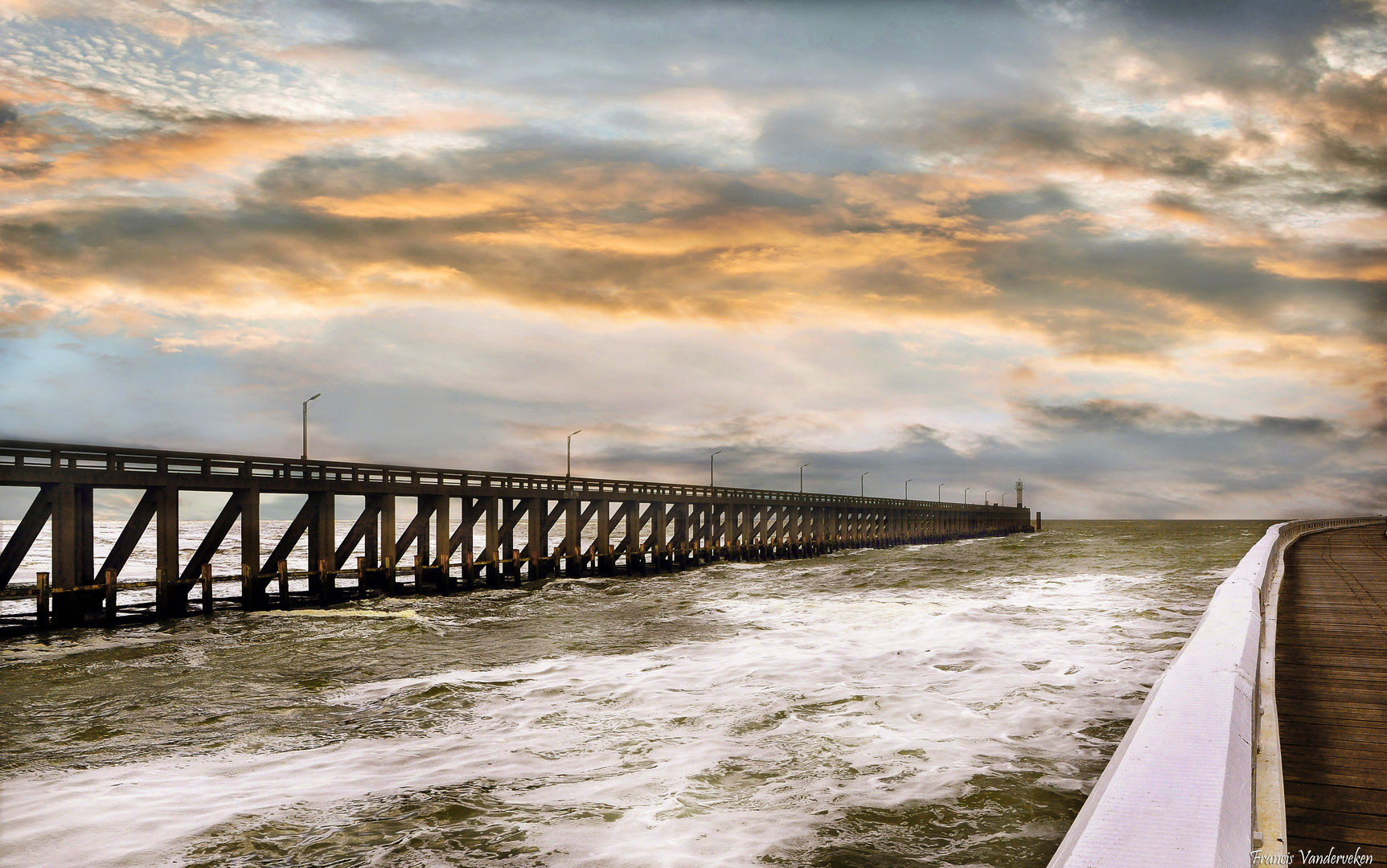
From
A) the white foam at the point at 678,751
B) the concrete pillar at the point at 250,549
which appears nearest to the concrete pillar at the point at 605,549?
the concrete pillar at the point at 250,549

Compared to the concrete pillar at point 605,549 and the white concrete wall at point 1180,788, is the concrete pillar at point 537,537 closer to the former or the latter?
the concrete pillar at point 605,549

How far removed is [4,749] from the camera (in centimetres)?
902

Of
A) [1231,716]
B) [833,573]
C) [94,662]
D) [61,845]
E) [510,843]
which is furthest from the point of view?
[833,573]

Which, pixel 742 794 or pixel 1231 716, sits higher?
pixel 1231 716

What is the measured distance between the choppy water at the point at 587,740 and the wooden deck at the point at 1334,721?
157cm

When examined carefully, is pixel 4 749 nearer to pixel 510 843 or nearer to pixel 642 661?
pixel 510 843

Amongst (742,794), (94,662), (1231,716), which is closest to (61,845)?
(742,794)

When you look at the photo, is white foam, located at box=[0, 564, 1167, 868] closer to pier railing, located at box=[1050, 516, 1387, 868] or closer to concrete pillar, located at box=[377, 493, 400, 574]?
pier railing, located at box=[1050, 516, 1387, 868]

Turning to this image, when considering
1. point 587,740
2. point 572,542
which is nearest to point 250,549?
point 572,542

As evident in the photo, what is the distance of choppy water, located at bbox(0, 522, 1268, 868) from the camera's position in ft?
19.1

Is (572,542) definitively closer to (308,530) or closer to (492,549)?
(492,549)

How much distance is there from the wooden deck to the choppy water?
1574mm

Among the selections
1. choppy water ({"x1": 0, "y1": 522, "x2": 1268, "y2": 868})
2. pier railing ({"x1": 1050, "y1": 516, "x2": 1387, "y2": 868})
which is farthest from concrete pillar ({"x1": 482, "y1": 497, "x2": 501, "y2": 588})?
pier railing ({"x1": 1050, "y1": 516, "x2": 1387, "y2": 868})

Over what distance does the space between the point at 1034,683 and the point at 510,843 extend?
701cm
